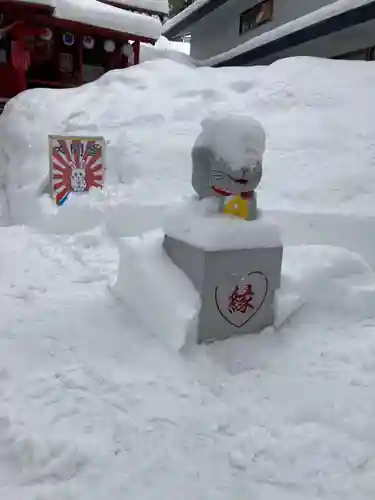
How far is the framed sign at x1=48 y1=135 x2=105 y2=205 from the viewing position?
5.79m

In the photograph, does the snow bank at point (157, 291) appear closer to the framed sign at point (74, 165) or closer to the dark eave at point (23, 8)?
the framed sign at point (74, 165)

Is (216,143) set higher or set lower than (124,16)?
lower

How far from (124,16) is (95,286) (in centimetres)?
892

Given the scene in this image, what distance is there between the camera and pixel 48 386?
2479 millimetres

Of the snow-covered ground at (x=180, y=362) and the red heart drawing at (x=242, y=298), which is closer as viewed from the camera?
the snow-covered ground at (x=180, y=362)

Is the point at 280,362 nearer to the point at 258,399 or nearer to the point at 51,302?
the point at 258,399

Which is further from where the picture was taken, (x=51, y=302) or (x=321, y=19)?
(x=321, y=19)

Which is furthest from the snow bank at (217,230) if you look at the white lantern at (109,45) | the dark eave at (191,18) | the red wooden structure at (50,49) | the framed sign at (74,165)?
the dark eave at (191,18)

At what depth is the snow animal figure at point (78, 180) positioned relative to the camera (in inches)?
234

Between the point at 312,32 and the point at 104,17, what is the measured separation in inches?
178

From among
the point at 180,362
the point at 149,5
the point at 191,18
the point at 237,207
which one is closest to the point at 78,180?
the point at 237,207

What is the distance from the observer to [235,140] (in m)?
2.85

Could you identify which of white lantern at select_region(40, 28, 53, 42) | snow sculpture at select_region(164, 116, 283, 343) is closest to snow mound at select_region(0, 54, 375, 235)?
white lantern at select_region(40, 28, 53, 42)

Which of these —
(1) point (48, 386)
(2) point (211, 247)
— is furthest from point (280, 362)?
(1) point (48, 386)
